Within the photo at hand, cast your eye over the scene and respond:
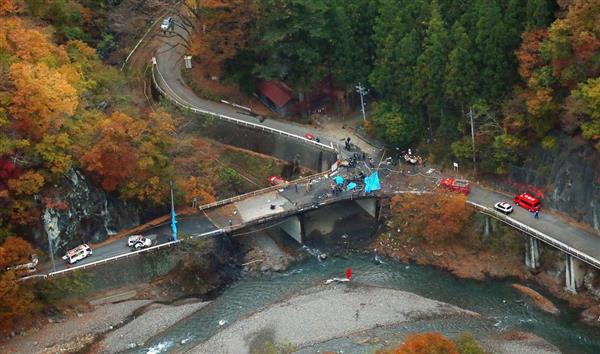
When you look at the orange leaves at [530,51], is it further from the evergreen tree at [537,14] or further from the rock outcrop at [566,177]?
the rock outcrop at [566,177]

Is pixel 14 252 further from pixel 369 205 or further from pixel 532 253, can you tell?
pixel 532 253

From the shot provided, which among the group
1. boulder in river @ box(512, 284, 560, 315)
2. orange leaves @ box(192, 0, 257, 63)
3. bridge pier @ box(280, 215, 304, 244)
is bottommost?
boulder in river @ box(512, 284, 560, 315)

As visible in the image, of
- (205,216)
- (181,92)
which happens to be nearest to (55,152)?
(205,216)

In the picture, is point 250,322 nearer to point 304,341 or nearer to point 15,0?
point 304,341

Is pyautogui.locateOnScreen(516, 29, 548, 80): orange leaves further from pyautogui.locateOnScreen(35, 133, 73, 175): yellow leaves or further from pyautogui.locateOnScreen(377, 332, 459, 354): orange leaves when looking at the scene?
pyautogui.locateOnScreen(35, 133, 73, 175): yellow leaves

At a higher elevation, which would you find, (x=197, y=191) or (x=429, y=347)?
(x=197, y=191)

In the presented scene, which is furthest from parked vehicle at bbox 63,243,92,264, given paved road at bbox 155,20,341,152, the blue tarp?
the blue tarp
